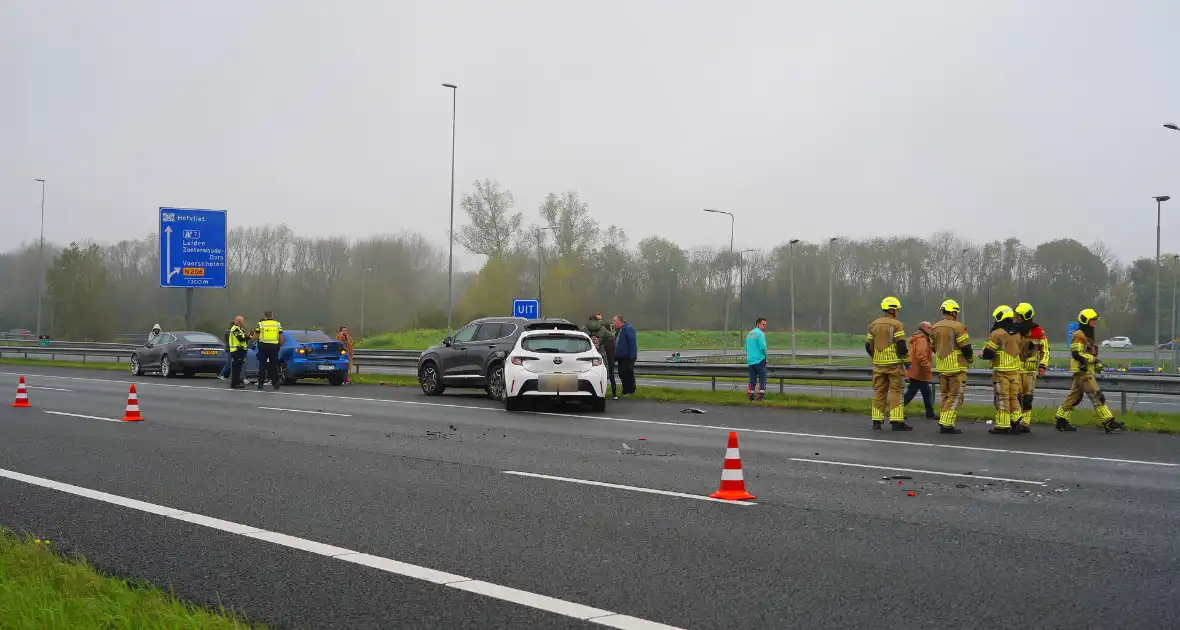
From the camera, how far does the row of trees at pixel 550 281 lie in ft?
171

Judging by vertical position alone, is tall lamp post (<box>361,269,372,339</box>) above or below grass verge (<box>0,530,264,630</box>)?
above

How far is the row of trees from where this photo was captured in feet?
171

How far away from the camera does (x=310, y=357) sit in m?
27.3

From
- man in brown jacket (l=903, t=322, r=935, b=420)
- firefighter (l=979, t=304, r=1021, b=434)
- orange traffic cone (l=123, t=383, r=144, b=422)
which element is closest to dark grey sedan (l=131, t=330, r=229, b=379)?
orange traffic cone (l=123, t=383, r=144, b=422)

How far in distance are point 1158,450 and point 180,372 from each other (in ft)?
93.9

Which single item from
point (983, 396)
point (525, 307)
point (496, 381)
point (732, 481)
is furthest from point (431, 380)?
point (732, 481)

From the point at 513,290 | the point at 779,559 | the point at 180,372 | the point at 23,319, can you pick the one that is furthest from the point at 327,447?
the point at 23,319

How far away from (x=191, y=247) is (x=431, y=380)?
558 inches

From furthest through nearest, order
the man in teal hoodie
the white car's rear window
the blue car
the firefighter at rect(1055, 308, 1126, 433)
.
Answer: the blue car
the man in teal hoodie
the white car's rear window
the firefighter at rect(1055, 308, 1126, 433)

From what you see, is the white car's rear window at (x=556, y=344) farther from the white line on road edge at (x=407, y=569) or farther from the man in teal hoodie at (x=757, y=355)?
the white line on road edge at (x=407, y=569)

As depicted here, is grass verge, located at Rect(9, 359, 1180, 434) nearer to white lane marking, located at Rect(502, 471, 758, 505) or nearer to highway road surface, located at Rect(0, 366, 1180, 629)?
highway road surface, located at Rect(0, 366, 1180, 629)

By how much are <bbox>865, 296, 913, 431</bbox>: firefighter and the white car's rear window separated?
526 cm

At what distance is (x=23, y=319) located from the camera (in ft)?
211

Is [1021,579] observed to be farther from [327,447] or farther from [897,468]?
[327,447]
